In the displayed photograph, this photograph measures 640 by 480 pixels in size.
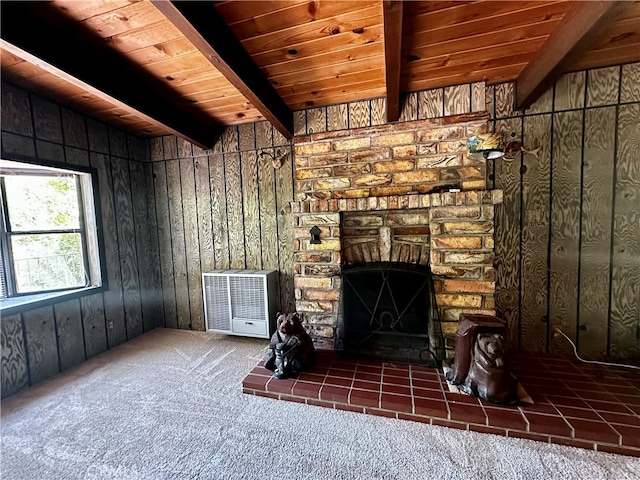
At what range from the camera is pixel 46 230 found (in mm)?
2307

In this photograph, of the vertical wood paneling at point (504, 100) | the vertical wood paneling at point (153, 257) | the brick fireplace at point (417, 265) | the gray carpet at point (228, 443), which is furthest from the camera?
the vertical wood paneling at point (153, 257)

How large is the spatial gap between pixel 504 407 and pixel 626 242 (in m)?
1.65

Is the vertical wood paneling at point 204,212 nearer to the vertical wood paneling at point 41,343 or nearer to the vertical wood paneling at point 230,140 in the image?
the vertical wood paneling at point 230,140

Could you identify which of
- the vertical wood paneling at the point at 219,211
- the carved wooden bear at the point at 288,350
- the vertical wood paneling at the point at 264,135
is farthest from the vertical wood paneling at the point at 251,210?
the carved wooden bear at the point at 288,350

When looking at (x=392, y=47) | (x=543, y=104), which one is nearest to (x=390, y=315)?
(x=392, y=47)

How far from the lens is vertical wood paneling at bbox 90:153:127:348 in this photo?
2.61 m

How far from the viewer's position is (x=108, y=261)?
2646mm

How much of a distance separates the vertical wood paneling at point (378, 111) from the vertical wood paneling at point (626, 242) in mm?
1724

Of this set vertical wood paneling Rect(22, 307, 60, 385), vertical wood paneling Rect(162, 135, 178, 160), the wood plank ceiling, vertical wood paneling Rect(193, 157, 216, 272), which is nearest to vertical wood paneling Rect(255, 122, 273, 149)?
the wood plank ceiling

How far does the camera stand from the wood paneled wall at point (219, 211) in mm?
2695

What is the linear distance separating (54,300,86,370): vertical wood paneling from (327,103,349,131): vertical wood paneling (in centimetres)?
286

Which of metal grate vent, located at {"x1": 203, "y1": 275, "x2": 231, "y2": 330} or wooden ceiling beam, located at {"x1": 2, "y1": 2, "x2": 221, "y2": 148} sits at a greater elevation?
wooden ceiling beam, located at {"x1": 2, "y1": 2, "x2": 221, "y2": 148}

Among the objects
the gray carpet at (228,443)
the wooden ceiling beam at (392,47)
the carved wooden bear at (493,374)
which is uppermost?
the wooden ceiling beam at (392,47)

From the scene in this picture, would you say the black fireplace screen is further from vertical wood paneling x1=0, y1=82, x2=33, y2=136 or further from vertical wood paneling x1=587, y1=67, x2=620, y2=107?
vertical wood paneling x1=0, y1=82, x2=33, y2=136
